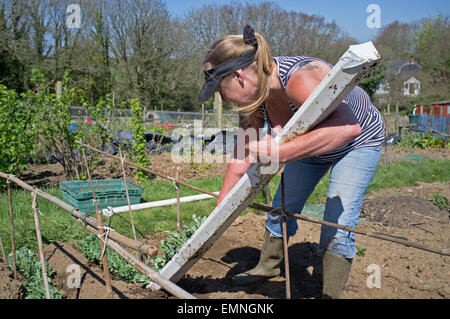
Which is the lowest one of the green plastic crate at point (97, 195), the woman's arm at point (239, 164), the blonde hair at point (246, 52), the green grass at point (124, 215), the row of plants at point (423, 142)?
the green grass at point (124, 215)

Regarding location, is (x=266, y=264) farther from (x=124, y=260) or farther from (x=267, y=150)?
(x=267, y=150)

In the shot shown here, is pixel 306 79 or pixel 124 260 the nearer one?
pixel 306 79

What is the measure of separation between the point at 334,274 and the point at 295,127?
940 millimetres

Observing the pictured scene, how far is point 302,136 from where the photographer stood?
4.46 ft

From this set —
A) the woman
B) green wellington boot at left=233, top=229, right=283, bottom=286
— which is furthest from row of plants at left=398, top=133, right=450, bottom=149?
the woman

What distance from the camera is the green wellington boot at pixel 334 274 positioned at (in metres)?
1.86

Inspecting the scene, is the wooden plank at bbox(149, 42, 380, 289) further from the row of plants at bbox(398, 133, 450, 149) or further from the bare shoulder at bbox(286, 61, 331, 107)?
the row of plants at bbox(398, 133, 450, 149)

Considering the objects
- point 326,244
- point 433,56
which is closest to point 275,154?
point 326,244

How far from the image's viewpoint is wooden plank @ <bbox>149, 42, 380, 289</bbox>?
3.91 ft

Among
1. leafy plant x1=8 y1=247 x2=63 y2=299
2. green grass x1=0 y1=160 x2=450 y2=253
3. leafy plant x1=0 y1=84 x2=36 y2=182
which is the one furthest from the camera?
leafy plant x1=0 y1=84 x2=36 y2=182

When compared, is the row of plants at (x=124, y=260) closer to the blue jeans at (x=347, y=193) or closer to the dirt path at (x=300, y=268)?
the dirt path at (x=300, y=268)

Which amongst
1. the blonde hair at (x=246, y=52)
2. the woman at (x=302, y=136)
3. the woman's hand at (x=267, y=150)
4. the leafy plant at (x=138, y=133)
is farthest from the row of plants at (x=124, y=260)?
the leafy plant at (x=138, y=133)

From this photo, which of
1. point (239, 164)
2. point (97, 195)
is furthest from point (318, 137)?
point (97, 195)

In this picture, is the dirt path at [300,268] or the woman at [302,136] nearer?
the woman at [302,136]
